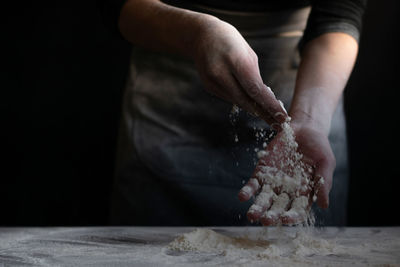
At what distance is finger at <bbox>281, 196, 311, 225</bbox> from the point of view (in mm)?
659

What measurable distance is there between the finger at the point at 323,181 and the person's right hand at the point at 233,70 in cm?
12

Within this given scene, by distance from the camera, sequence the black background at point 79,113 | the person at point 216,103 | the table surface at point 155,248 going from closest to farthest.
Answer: the table surface at point 155,248 → the person at point 216,103 → the black background at point 79,113

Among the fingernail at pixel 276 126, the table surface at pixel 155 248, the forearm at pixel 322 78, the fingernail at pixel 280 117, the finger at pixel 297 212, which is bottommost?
the table surface at pixel 155 248

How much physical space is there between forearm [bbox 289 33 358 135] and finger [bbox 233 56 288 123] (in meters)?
0.15

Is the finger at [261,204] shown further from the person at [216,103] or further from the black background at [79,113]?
the black background at [79,113]

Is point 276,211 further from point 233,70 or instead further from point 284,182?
point 233,70

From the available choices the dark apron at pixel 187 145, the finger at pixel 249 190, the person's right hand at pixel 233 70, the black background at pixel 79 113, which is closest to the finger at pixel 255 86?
the person's right hand at pixel 233 70

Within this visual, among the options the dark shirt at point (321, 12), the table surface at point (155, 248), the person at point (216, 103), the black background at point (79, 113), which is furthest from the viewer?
the black background at point (79, 113)

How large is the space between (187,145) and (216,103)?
0.12 m

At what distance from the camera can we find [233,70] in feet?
2.03

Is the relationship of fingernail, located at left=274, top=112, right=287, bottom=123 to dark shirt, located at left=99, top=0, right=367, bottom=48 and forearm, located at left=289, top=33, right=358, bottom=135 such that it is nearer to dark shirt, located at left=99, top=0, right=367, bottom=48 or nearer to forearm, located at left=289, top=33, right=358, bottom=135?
forearm, located at left=289, top=33, right=358, bottom=135

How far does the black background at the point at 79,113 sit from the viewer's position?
1396 mm

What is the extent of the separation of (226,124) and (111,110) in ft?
2.13

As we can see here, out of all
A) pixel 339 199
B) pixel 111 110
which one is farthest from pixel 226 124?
pixel 111 110
